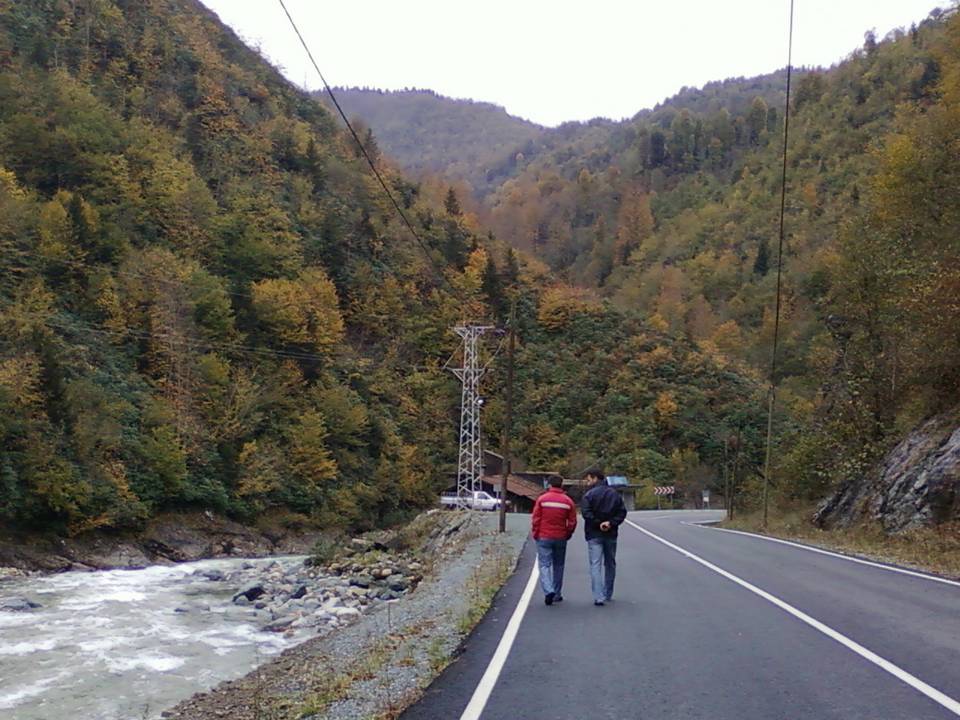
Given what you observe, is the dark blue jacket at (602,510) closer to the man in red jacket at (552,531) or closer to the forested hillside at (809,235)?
the man in red jacket at (552,531)

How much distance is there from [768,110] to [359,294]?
124 meters

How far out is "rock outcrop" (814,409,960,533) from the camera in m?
20.5

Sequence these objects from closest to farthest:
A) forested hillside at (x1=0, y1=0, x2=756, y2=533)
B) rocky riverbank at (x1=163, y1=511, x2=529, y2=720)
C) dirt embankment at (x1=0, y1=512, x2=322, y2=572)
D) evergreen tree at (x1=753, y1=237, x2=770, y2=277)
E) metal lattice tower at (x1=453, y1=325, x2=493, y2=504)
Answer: rocky riverbank at (x1=163, y1=511, x2=529, y2=720)
dirt embankment at (x1=0, y1=512, x2=322, y2=572)
forested hillside at (x1=0, y1=0, x2=756, y2=533)
metal lattice tower at (x1=453, y1=325, x2=493, y2=504)
evergreen tree at (x1=753, y1=237, x2=770, y2=277)

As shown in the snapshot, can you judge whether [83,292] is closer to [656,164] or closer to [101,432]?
[101,432]

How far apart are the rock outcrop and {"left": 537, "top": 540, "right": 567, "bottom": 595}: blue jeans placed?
13269mm

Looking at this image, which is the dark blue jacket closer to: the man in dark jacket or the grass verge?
the man in dark jacket

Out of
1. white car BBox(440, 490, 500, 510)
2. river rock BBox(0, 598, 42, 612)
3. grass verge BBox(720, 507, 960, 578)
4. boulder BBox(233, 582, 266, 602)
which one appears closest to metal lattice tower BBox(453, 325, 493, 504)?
white car BBox(440, 490, 500, 510)

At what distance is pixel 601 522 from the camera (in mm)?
10289

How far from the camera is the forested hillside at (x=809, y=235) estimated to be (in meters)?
28.7

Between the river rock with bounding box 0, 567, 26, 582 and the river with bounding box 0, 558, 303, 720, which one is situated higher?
the river with bounding box 0, 558, 303, 720

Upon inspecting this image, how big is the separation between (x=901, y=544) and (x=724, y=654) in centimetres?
1435

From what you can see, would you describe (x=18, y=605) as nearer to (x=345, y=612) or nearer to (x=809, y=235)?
(x=345, y=612)

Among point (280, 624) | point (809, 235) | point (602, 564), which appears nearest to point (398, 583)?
point (280, 624)

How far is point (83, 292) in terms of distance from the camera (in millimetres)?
50562
